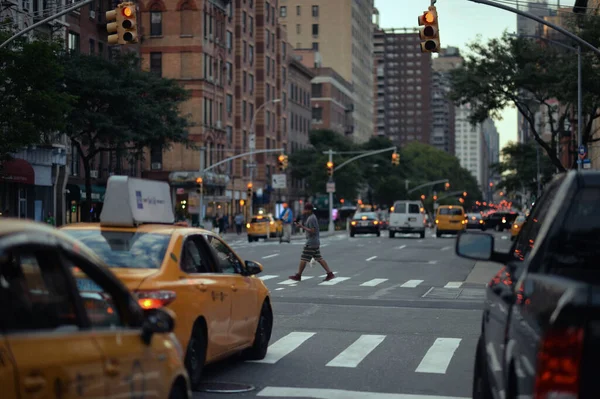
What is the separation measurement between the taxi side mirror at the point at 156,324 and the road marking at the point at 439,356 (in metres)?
6.50

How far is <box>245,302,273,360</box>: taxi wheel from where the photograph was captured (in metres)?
12.6

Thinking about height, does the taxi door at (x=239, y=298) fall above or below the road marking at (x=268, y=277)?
above

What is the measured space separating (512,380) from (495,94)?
164 ft

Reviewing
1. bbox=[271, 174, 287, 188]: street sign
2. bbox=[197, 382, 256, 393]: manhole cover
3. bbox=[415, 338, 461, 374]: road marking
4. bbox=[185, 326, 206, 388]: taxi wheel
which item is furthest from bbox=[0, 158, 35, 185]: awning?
bbox=[271, 174, 287, 188]: street sign

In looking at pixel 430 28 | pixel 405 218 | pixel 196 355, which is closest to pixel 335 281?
pixel 430 28

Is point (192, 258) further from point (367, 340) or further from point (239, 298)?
point (367, 340)

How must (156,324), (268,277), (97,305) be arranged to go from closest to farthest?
(156,324) → (97,305) → (268,277)

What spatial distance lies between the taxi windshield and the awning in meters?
39.6

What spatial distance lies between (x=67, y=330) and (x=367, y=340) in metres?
10.1

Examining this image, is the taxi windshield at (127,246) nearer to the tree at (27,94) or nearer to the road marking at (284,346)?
the road marking at (284,346)

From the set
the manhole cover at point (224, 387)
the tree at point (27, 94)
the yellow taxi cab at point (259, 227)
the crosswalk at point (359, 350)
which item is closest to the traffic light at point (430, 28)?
the crosswalk at point (359, 350)

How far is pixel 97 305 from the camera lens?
5984 mm

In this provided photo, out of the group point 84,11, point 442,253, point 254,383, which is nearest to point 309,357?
point 254,383

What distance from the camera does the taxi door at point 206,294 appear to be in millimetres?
10164
